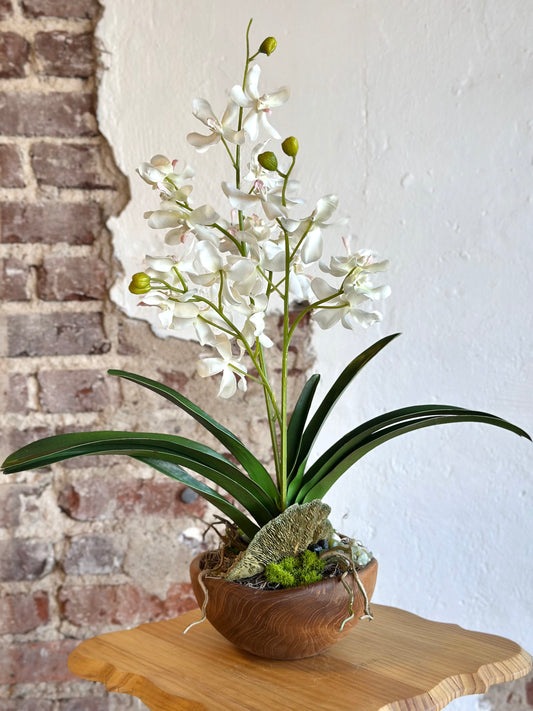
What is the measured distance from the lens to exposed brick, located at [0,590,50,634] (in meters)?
1.17

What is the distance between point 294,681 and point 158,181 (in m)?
0.56

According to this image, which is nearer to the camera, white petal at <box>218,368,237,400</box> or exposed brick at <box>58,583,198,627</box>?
white petal at <box>218,368,237,400</box>

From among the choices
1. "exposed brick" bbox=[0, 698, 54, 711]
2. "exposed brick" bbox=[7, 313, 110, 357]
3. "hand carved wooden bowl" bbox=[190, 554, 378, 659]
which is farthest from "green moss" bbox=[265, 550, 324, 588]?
"exposed brick" bbox=[0, 698, 54, 711]

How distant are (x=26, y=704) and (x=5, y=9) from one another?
1.17 meters

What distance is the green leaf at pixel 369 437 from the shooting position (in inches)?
31.2

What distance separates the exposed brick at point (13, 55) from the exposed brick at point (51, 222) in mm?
215

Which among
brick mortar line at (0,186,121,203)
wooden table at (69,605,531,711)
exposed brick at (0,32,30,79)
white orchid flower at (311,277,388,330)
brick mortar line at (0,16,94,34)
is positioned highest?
brick mortar line at (0,16,94,34)

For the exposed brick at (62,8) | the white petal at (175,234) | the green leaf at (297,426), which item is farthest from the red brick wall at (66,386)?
the white petal at (175,234)

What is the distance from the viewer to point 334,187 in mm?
1200

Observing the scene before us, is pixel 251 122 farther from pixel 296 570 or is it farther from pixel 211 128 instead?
pixel 296 570

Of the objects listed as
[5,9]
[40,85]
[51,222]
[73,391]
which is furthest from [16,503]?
[5,9]

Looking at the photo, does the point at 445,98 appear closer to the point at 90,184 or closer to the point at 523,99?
the point at 523,99

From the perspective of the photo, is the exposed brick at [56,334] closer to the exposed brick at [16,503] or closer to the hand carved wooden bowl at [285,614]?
the exposed brick at [16,503]

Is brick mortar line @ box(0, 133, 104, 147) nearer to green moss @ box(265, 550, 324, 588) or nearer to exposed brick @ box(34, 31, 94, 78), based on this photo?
exposed brick @ box(34, 31, 94, 78)
